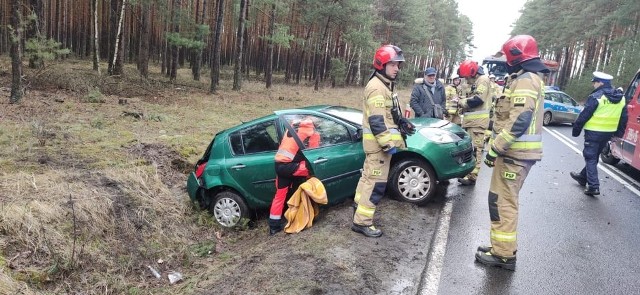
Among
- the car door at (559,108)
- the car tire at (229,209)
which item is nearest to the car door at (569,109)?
the car door at (559,108)

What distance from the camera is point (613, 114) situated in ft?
22.2

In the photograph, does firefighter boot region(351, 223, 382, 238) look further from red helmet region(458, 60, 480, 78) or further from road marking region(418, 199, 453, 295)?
red helmet region(458, 60, 480, 78)

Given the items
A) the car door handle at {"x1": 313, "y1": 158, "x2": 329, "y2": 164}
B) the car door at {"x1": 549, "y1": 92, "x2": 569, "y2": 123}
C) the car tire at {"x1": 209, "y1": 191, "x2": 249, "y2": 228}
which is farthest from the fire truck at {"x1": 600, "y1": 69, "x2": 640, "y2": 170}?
the car door at {"x1": 549, "y1": 92, "x2": 569, "y2": 123}

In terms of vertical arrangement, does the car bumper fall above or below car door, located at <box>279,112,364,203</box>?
below

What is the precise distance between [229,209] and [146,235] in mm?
1188

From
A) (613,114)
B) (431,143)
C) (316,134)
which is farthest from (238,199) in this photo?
(613,114)

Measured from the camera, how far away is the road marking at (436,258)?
145 inches

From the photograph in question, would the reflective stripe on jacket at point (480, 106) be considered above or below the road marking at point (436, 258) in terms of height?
above

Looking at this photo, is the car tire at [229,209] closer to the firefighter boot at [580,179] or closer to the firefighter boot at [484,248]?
the firefighter boot at [484,248]

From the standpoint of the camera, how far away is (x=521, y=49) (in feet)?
13.2

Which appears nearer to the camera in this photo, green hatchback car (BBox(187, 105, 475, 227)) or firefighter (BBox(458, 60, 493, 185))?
green hatchback car (BBox(187, 105, 475, 227))

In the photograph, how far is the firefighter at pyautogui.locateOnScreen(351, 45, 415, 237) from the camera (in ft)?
14.3

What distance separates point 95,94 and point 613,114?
549 inches

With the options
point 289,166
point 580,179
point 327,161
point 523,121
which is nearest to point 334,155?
point 327,161
